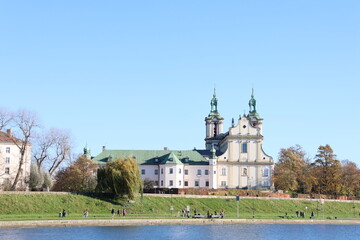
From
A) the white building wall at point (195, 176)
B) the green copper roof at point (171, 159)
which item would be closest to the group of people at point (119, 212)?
the green copper roof at point (171, 159)

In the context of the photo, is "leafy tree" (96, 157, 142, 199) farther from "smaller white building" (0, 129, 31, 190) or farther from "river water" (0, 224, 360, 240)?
"smaller white building" (0, 129, 31, 190)

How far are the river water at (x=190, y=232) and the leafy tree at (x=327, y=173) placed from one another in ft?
104

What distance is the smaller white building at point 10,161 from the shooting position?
84.4 m

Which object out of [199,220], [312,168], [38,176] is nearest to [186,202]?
[199,220]

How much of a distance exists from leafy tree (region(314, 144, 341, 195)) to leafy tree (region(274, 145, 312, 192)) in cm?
226

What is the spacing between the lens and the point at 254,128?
107 m

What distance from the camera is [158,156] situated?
109438 mm

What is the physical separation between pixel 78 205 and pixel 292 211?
3197cm

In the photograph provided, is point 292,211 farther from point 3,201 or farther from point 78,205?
point 3,201

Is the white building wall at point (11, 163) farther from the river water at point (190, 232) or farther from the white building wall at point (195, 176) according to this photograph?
the white building wall at point (195, 176)

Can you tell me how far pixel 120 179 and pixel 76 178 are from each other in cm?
1631

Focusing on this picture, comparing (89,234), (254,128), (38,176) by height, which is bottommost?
(89,234)

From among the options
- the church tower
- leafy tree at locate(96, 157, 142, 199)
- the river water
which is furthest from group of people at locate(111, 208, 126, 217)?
the church tower

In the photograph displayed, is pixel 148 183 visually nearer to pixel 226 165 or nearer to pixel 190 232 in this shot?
pixel 226 165
